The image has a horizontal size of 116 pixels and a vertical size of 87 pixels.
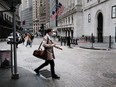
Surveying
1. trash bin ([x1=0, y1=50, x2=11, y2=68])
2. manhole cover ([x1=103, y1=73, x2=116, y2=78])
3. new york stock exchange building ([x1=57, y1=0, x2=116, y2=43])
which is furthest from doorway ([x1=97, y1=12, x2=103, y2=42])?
trash bin ([x1=0, y1=50, x2=11, y2=68])

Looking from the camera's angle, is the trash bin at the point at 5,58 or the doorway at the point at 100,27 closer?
the trash bin at the point at 5,58

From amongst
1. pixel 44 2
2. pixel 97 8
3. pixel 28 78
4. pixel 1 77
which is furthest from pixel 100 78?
pixel 44 2

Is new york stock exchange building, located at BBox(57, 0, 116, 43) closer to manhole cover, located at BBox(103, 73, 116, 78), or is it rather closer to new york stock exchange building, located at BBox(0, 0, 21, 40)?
new york stock exchange building, located at BBox(0, 0, 21, 40)

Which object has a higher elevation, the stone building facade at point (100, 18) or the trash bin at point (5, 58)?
the stone building facade at point (100, 18)

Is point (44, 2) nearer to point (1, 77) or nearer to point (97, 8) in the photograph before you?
point (97, 8)

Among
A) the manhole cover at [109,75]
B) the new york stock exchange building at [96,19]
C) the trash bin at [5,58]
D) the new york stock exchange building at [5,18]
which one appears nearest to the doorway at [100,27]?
the new york stock exchange building at [96,19]

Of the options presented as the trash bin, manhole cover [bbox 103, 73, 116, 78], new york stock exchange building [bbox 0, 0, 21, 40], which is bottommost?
manhole cover [bbox 103, 73, 116, 78]

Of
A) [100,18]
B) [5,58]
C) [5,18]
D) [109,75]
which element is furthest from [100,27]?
A: [5,58]

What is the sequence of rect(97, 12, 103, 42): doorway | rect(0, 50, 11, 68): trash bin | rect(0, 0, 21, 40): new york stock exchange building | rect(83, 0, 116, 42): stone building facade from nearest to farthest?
rect(0, 0, 21, 40): new york stock exchange building, rect(0, 50, 11, 68): trash bin, rect(83, 0, 116, 42): stone building facade, rect(97, 12, 103, 42): doorway

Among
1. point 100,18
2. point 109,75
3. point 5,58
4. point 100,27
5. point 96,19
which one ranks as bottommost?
point 109,75

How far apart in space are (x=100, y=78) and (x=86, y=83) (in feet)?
3.26

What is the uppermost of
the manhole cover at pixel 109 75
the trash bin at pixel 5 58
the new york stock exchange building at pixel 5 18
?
the new york stock exchange building at pixel 5 18

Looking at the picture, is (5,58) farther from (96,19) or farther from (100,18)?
(96,19)

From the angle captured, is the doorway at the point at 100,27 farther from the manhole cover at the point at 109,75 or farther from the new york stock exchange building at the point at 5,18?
the manhole cover at the point at 109,75
